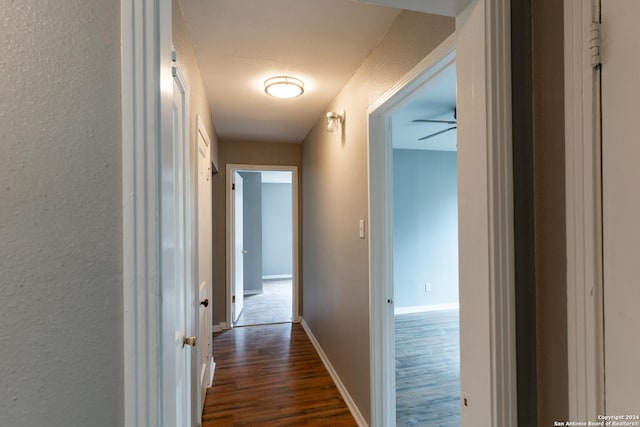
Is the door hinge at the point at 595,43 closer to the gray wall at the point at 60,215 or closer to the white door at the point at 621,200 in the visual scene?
the white door at the point at 621,200

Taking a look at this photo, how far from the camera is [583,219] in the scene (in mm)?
656

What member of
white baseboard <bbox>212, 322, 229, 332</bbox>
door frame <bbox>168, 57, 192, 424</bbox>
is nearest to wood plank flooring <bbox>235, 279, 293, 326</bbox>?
white baseboard <bbox>212, 322, 229, 332</bbox>

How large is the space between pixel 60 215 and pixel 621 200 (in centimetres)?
107

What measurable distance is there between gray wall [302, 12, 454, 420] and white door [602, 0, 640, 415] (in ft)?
2.06

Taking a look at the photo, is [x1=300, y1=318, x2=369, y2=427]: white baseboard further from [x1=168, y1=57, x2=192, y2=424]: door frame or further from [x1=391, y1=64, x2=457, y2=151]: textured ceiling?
[x1=391, y1=64, x2=457, y2=151]: textured ceiling

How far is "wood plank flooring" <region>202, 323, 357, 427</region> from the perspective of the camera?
2.06 meters

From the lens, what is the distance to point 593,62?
2.09 feet

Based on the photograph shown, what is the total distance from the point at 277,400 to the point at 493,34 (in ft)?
8.41

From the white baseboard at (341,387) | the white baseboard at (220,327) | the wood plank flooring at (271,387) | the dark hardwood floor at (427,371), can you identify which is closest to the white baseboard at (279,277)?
the white baseboard at (220,327)

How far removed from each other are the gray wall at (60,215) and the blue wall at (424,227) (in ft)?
14.1

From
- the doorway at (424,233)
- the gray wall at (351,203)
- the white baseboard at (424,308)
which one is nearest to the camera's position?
the gray wall at (351,203)

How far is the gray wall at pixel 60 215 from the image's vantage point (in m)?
0.48

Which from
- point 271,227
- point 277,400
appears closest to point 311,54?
point 277,400

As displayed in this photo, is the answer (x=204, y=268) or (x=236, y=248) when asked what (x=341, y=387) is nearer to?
(x=204, y=268)
